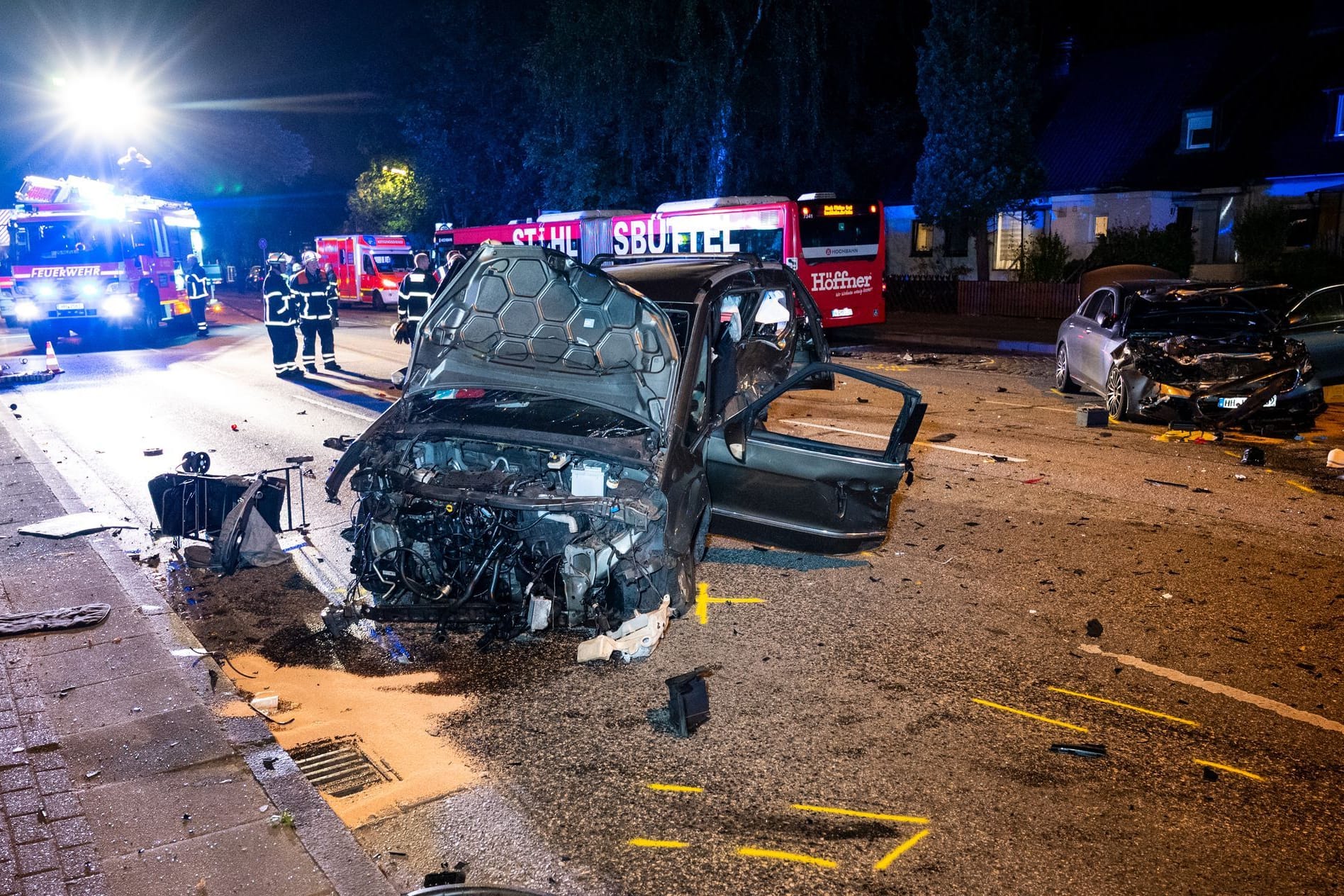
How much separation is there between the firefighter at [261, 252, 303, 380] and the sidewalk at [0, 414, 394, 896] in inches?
444

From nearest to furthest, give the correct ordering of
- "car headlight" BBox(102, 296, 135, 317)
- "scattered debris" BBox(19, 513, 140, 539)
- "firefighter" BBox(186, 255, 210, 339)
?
1. "scattered debris" BBox(19, 513, 140, 539)
2. "car headlight" BBox(102, 296, 135, 317)
3. "firefighter" BBox(186, 255, 210, 339)

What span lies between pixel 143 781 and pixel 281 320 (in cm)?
1401

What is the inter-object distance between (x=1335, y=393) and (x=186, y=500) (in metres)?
14.2

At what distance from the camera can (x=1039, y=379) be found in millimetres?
16406

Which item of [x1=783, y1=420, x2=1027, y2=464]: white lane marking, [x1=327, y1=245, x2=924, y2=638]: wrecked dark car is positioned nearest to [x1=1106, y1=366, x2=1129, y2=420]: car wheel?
[x1=783, y1=420, x2=1027, y2=464]: white lane marking

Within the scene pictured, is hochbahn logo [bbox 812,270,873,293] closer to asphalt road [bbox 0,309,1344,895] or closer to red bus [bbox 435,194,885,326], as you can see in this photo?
red bus [bbox 435,194,885,326]

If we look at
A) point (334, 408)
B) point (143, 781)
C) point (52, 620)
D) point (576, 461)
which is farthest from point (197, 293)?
point (143, 781)

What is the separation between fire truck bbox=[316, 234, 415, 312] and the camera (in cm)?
3669

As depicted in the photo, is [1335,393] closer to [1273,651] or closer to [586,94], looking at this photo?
[1273,651]

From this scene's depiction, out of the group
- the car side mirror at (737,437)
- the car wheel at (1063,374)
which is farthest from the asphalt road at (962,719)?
the car wheel at (1063,374)

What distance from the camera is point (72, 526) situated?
7.91m

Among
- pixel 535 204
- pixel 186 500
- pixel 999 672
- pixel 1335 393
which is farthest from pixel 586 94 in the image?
pixel 999 672

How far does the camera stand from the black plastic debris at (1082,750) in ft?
14.8

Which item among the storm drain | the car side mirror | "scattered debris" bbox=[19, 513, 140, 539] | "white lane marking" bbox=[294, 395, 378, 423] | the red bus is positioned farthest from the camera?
the red bus
